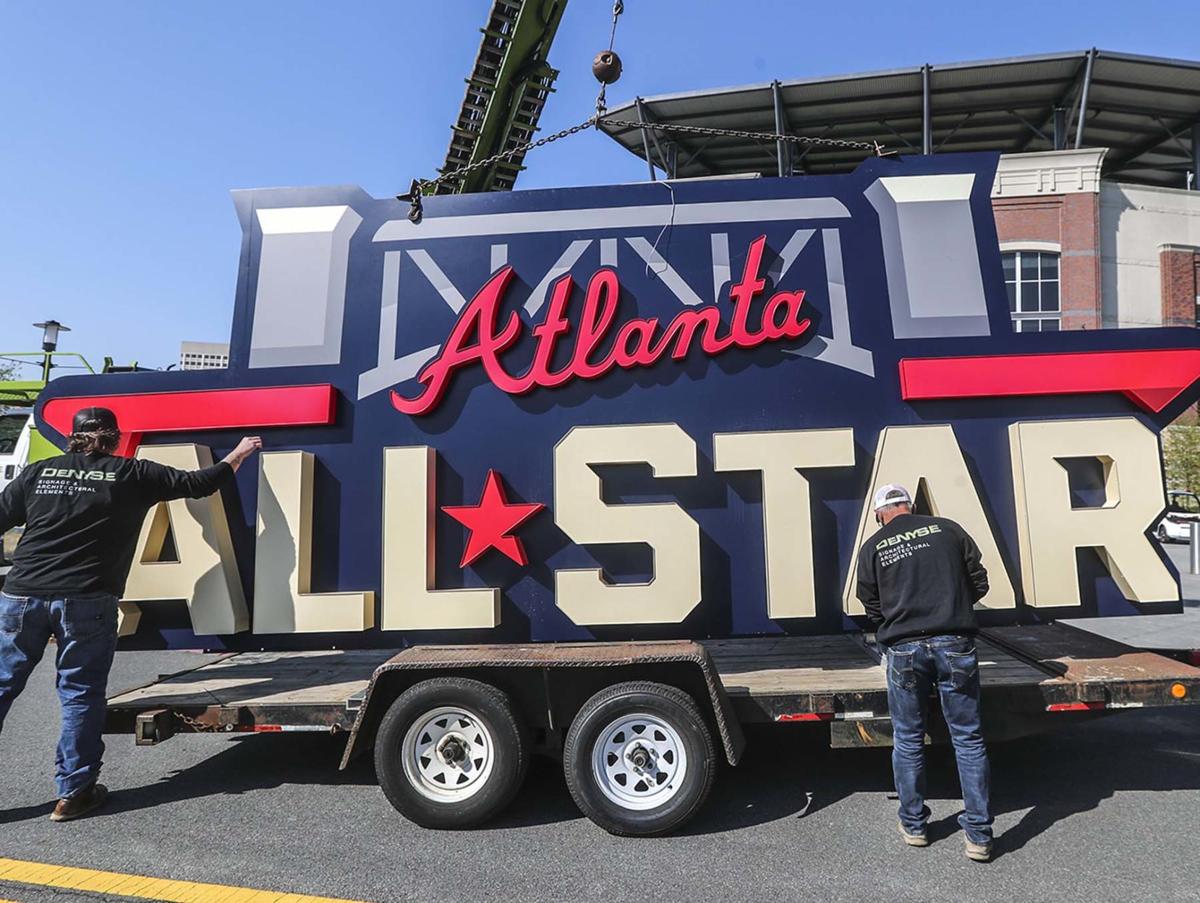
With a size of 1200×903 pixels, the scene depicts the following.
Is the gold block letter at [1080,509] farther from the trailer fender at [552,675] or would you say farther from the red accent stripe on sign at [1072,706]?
the trailer fender at [552,675]

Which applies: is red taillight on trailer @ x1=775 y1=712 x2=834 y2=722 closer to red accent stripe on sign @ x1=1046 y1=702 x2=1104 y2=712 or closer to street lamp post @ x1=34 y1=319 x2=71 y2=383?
red accent stripe on sign @ x1=1046 y1=702 x2=1104 y2=712

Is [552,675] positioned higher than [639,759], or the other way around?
[552,675]

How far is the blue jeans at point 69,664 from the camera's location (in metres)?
4.22

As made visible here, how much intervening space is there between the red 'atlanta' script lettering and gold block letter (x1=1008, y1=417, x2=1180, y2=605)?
1.70 m

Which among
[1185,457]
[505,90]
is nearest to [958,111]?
[1185,457]

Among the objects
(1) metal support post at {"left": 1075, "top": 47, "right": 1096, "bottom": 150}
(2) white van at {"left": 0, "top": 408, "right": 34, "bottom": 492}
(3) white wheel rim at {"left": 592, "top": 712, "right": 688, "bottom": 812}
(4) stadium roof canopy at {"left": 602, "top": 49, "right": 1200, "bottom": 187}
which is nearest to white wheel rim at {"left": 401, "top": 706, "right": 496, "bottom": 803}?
(3) white wheel rim at {"left": 592, "top": 712, "right": 688, "bottom": 812}

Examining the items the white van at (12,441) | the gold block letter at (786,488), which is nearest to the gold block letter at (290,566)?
the gold block letter at (786,488)

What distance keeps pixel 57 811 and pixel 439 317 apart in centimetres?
359

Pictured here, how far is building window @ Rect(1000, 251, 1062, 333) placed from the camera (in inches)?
1015

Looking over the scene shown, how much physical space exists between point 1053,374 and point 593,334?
2990mm

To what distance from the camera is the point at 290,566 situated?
4895 millimetres

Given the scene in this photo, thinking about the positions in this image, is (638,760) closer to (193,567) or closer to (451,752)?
(451,752)

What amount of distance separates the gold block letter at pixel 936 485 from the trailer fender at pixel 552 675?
123 centimetres

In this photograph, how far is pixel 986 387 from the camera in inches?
192
